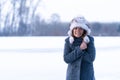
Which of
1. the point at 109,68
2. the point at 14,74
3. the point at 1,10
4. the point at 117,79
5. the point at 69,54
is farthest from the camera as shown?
the point at 1,10

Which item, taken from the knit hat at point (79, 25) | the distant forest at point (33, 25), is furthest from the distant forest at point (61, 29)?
the knit hat at point (79, 25)

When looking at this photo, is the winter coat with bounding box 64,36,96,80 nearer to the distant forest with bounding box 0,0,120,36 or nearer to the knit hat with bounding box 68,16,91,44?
the knit hat with bounding box 68,16,91,44

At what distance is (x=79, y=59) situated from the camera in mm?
2570

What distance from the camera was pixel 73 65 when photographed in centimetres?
260

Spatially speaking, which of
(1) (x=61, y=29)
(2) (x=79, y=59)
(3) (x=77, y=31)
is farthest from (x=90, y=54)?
(1) (x=61, y=29)

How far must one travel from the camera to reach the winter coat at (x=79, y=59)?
254cm

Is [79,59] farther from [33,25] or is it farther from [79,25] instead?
[33,25]

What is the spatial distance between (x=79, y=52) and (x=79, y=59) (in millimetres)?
69

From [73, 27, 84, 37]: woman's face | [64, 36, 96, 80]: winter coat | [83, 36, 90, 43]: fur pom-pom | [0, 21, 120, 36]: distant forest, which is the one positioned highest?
[73, 27, 84, 37]: woman's face

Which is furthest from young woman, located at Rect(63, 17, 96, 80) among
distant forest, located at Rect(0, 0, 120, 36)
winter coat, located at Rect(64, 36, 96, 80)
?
distant forest, located at Rect(0, 0, 120, 36)

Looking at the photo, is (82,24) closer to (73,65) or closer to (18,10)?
(73,65)

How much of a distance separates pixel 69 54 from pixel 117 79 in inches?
144

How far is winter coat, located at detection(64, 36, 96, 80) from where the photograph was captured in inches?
100

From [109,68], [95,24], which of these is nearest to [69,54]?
[109,68]
